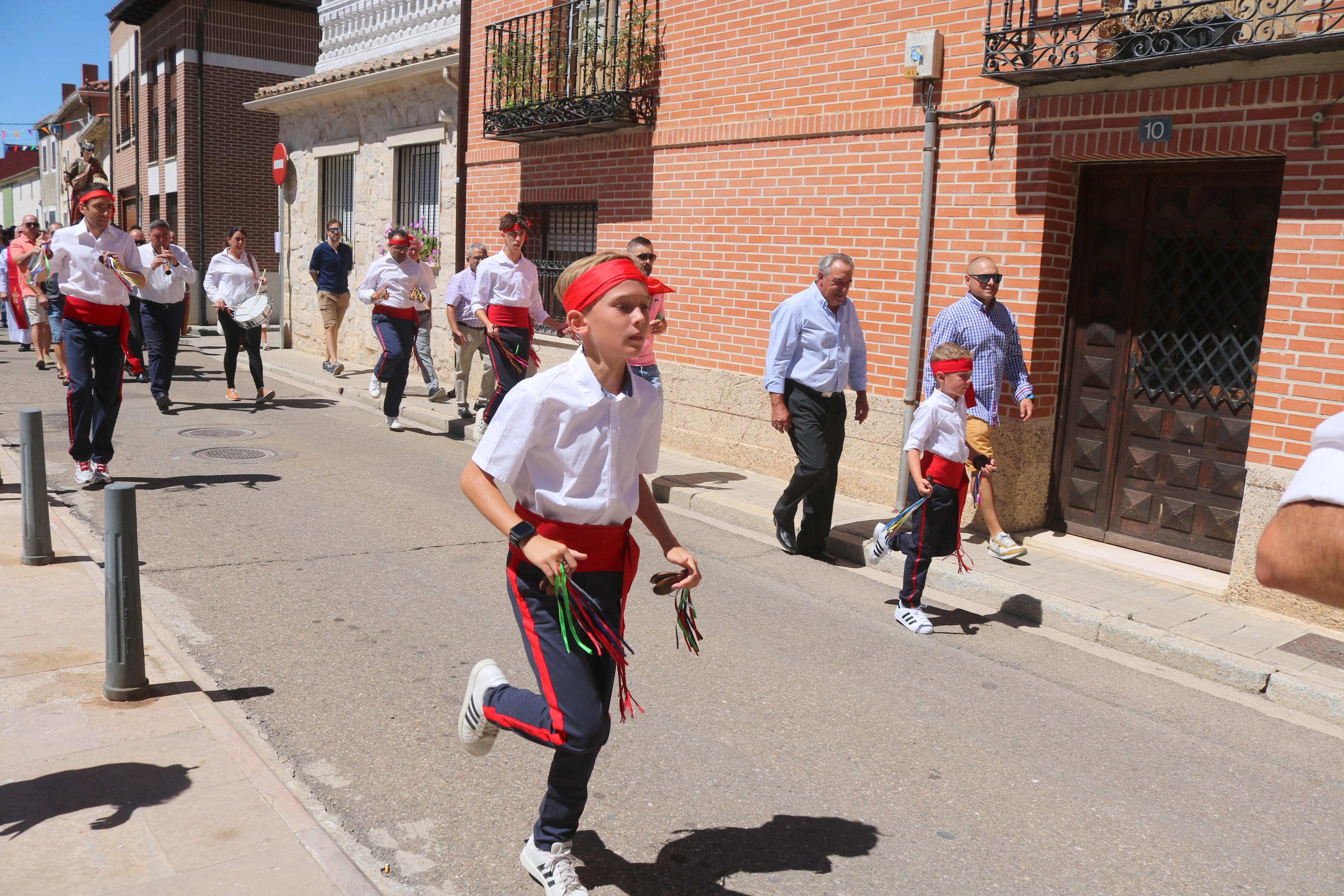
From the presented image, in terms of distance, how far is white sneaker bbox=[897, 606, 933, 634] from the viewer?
5.82m

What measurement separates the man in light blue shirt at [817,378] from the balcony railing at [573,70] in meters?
4.59

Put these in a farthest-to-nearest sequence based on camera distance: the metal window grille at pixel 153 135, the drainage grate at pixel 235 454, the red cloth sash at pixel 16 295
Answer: the metal window grille at pixel 153 135 → the red cloth sash at pixel 16 295 → the drainage grate at pixel 235 454

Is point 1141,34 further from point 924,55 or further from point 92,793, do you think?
point 92,793

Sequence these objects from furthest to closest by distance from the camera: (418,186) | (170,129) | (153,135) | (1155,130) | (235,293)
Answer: (153,135) → (170,129) → (418,186) → (235,293) → (1155,130)

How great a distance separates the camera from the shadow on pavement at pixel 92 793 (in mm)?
3322

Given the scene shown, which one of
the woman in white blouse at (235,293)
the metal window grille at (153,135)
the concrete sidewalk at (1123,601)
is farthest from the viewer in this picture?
the metal window grille at (153,135)

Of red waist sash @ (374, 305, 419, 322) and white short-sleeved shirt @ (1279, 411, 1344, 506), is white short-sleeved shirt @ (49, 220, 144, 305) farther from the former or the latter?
white short-sleeved shirt @ (1279, 411, 1344, 506)

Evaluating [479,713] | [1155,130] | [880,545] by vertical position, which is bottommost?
[880,545]

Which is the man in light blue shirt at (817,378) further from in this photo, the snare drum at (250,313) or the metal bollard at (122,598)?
the snare drum at (250,313)

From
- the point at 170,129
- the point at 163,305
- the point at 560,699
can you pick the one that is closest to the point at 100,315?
the point at 163,305

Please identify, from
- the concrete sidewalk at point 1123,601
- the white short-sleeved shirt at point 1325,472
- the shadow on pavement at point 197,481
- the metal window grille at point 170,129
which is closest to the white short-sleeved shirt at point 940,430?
the concrete sidewalk at point 1123,601

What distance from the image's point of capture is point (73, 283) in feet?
24.9

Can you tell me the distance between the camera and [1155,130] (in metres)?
6.79

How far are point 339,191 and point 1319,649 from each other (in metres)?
15.9
